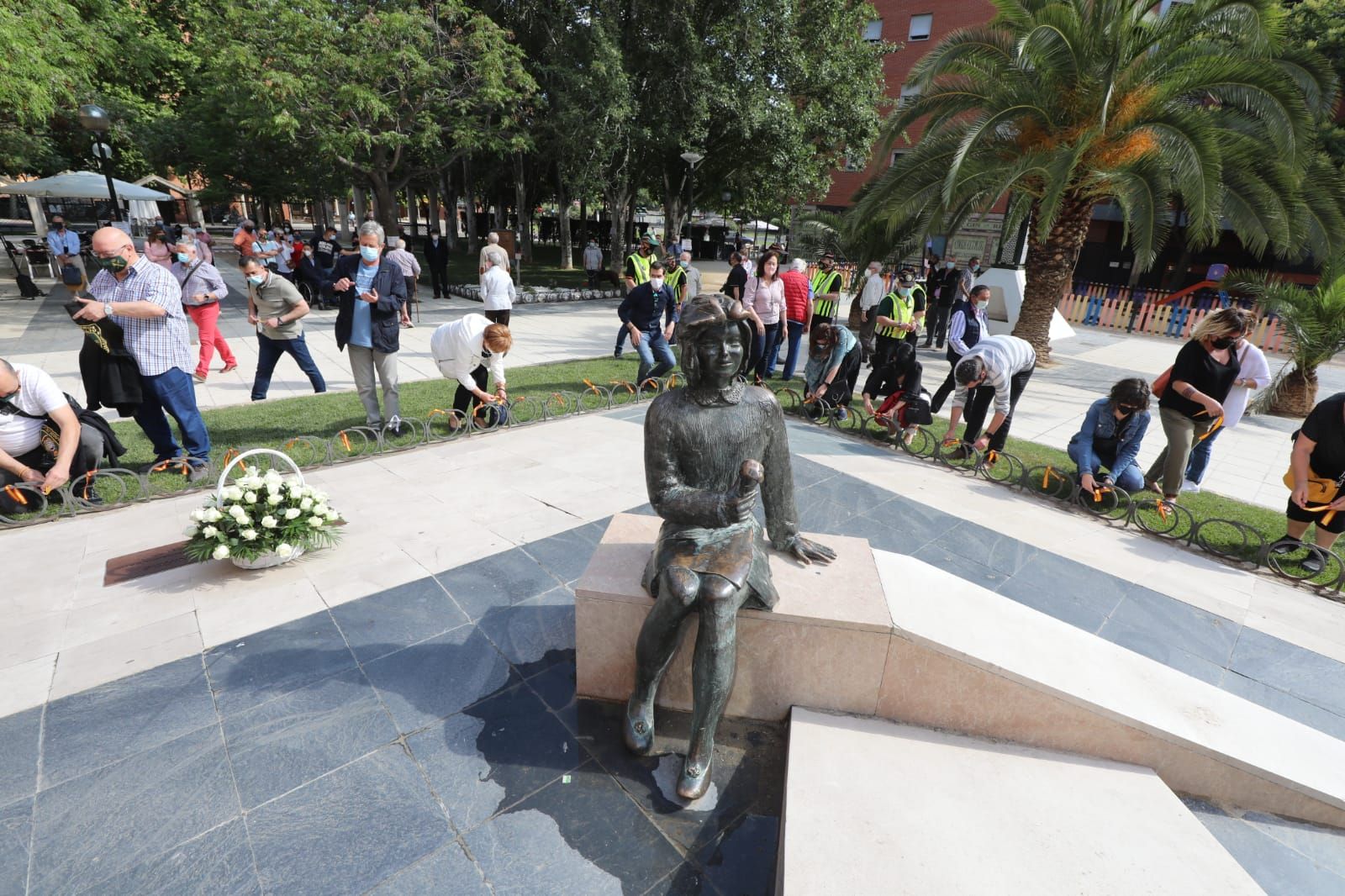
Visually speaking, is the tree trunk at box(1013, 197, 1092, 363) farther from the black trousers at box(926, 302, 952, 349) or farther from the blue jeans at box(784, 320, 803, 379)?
the blue jeans at box(784, 320, 803, 379)

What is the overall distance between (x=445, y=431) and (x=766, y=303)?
5062mm

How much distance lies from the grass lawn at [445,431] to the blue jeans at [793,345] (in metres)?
0.32

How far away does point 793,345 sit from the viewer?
10.5m

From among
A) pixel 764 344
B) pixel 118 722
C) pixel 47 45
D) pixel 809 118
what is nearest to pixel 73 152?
pixel 47 45

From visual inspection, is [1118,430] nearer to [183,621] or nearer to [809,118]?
[183,621]

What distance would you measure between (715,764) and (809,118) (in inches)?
843

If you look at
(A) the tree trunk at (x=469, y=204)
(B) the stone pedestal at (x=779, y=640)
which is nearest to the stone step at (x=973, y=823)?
(B) the stone pedestal at (x=779, y=640)

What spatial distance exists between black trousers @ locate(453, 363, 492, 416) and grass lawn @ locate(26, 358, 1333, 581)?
1.16ft

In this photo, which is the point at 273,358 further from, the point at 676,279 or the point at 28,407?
the point at 676,279

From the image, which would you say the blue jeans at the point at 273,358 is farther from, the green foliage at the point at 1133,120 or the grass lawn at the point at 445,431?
the green foliage at the point at 1133,120

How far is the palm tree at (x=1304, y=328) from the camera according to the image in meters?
9.57

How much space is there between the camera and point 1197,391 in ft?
18.8

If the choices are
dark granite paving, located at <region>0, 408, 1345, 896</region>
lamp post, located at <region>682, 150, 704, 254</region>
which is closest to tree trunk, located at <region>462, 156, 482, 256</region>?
lamp post, located at <region>682, 150, 704, 254</region>

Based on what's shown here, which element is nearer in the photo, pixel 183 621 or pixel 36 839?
pixel 36 839
